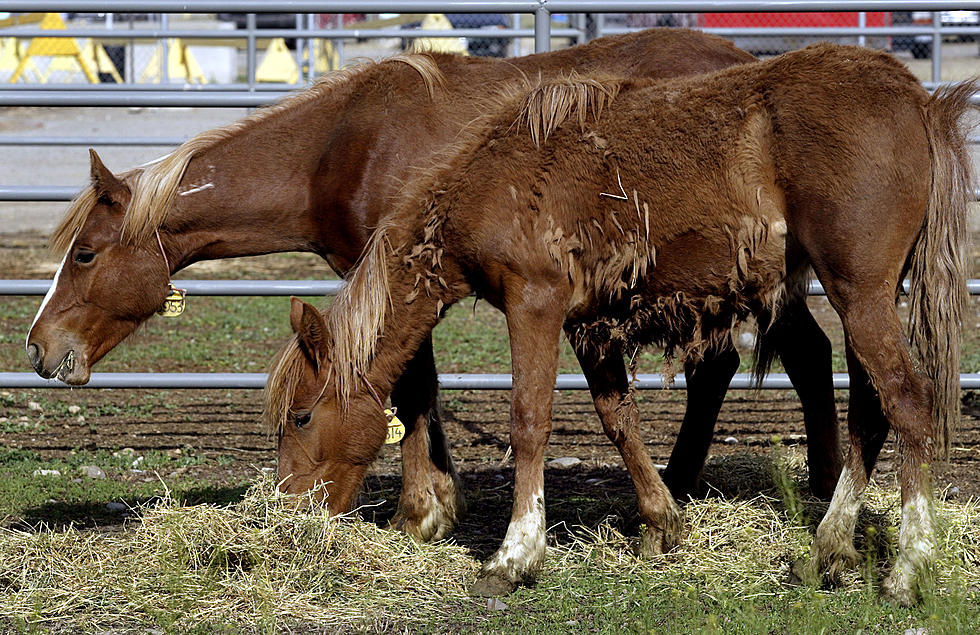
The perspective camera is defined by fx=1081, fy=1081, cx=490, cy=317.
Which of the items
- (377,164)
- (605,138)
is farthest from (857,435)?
(377,164)

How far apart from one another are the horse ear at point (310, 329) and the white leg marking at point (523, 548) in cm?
87

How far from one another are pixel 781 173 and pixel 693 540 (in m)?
1.40

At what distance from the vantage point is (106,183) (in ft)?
13.4

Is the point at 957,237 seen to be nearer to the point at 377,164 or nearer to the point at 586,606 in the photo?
the point at 586,606

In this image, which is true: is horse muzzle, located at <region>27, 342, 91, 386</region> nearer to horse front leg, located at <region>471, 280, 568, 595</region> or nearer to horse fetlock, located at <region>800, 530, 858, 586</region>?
horse front leg, located at <region>471, 280, 568, 595</region>

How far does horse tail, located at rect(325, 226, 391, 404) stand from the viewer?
144 inches

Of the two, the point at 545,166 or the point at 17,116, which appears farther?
the point at 17,116

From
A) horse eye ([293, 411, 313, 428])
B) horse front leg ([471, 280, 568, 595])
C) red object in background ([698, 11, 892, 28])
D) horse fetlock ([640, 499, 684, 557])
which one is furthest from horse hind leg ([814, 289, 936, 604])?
red object in background ([698, 11, 892, 28])

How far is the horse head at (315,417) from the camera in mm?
3688

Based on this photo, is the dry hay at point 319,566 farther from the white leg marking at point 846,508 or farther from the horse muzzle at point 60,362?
the horse muzzle at point 60,362

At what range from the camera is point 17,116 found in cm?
1572

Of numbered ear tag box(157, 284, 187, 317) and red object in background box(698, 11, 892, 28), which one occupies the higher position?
red object in background box(698, 11, 892, 28)

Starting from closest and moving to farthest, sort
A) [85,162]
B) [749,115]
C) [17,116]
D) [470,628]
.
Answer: [470,628] < [749,115] < [85,162] < [17,116]

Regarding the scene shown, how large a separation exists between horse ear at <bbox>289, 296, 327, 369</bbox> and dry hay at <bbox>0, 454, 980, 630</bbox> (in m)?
0.50
